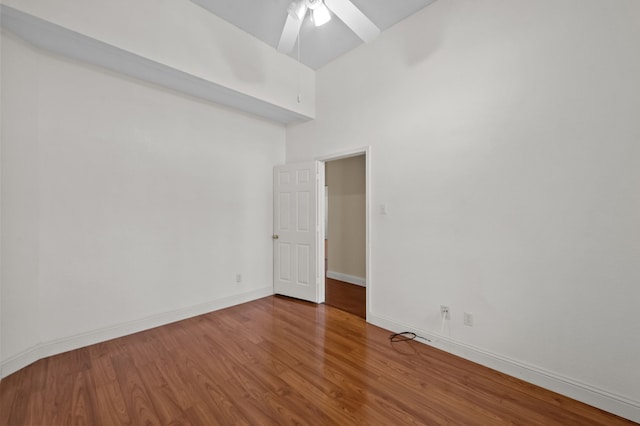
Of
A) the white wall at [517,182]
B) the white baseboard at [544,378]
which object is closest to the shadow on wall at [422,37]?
the white wall at [517,182]

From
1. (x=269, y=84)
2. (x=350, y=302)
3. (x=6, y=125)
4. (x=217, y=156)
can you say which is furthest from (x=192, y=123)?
(x=350, y=302)

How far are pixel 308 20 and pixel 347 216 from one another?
322cm

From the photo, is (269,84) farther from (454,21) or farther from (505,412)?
(505,412)

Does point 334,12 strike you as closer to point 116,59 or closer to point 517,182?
point 517,182

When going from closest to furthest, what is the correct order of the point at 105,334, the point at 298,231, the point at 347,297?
the point at 105,334
the point at 298,231
the point at 347,297

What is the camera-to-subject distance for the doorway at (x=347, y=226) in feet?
15.4

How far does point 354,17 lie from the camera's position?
192 centimetres

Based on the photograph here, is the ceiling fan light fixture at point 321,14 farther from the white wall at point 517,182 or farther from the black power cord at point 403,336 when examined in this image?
the black power cord at point 403,336

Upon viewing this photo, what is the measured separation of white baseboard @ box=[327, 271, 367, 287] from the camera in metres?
4.69

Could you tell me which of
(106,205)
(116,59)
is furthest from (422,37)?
(106,205)

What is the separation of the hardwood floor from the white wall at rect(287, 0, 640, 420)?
48 cm

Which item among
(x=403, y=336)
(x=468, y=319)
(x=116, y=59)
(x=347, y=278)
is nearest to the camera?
(x=468, y=319)

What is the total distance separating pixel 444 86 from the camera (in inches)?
96.9

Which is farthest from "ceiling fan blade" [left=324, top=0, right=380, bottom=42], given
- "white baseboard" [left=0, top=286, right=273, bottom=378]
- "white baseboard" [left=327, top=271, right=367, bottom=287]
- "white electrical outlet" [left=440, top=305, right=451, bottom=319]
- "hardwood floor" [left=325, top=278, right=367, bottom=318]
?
"white baseboard" [left=327, top=271, right=367, bottom=287]
